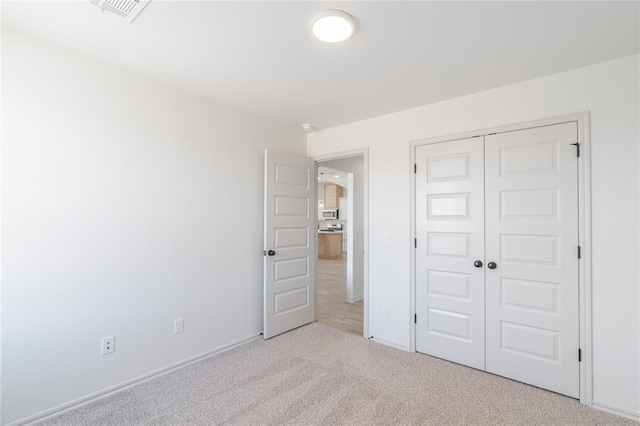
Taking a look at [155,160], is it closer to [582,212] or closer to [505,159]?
[505,159]

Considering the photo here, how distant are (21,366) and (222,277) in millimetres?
1449

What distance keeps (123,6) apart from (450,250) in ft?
9.58

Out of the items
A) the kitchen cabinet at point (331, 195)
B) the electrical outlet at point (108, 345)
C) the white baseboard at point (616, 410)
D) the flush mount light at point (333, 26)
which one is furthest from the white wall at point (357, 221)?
the kitchen cabinet at point (331, 195)

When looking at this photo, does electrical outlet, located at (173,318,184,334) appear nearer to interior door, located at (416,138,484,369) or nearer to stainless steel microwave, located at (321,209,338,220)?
interior door, located at (416,138,484,369)

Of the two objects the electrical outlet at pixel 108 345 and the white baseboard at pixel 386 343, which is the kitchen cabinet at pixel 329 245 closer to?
the white baseboard at pixel 386 343

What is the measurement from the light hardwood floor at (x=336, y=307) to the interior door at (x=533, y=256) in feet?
5.10

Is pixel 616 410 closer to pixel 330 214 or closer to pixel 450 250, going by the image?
pixel 450 250

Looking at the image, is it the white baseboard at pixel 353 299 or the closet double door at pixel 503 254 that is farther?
the white baseboard at pixel 353 299

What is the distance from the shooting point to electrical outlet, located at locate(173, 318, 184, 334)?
8.65 feet

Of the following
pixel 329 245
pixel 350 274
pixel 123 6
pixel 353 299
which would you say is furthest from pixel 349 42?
pixel 329 245

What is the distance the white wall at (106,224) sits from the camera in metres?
1.88

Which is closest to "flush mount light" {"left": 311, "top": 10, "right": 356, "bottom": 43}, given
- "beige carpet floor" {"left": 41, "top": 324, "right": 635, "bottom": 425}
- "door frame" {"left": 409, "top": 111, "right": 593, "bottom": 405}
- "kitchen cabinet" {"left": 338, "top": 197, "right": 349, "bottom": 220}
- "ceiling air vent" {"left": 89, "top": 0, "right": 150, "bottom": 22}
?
"ceiling air vent" {"left": 89, "top": 0, "right": 150, "bottom": 22}

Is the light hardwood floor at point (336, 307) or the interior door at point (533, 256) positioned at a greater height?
the interior door at point (533, 256)

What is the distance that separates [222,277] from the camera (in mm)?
2990
